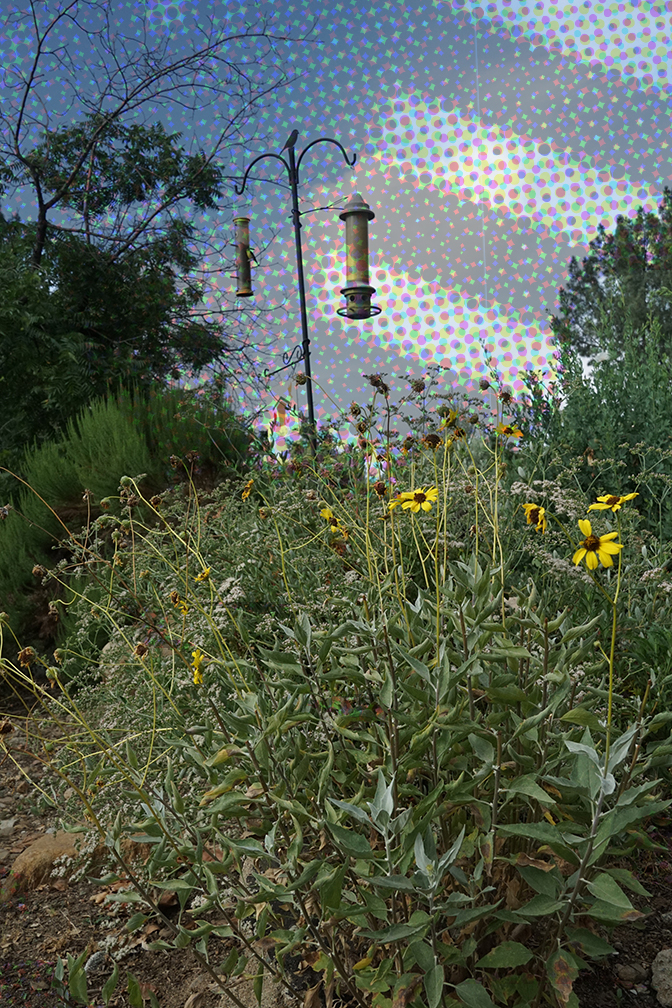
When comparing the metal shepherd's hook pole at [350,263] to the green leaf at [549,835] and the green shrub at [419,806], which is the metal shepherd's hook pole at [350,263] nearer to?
the green shrub at [419,806]

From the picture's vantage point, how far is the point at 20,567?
525 centimetres

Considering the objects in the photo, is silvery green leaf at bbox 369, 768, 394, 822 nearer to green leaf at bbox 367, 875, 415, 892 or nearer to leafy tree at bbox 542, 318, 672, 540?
green leaf at bbox 367, 875, 415, 892

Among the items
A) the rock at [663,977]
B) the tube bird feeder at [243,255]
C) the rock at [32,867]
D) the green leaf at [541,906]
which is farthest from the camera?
the tube bird feeder at [243,255]

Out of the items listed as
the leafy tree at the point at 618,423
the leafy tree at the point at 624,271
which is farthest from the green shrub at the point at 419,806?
the leafy tree at the point at 624,271

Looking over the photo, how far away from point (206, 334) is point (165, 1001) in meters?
8.77

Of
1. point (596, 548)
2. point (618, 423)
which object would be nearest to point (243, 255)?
point (618, 423)

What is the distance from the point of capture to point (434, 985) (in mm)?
1267

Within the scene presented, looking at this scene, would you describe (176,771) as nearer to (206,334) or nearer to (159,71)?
(206,334)

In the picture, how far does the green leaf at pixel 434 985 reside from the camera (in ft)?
4.12

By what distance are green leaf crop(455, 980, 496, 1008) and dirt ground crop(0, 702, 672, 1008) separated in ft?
1.34

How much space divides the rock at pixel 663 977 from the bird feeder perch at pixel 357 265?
4.40 m

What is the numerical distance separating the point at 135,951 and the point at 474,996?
4.45 feet

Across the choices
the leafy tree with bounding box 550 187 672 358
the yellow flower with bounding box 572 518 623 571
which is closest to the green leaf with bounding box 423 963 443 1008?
the yellow flower with bounding box 572 518 623 571

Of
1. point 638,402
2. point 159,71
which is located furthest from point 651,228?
point 638,402
